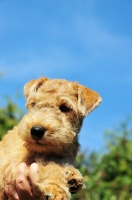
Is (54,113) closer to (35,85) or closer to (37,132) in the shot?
(37,132)

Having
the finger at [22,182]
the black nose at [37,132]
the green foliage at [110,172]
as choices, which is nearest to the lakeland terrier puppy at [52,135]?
the black nose at [37,132]

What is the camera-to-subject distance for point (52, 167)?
19.0ft

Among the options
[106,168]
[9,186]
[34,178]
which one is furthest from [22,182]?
[106,168]

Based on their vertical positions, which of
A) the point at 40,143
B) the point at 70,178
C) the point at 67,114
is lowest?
the point at 70,178

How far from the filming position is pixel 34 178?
5789 mm

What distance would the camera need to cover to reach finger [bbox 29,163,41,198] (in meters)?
5.60

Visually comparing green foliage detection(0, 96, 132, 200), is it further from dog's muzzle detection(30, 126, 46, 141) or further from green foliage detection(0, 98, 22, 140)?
dog's muzzle detection(30, 126, 46, 141)

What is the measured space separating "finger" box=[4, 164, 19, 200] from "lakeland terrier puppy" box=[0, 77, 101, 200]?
0.26ft

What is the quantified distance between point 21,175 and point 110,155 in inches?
214

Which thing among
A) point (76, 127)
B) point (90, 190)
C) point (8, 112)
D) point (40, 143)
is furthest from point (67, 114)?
point (8, 112)

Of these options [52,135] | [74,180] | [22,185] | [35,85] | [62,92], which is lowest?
[74,180]

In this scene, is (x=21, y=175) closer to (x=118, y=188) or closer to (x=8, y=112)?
(x=118, y=188)

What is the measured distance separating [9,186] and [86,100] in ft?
4.72


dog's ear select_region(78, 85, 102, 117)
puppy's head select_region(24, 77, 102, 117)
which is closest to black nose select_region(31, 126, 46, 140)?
puppy's head select_region(24, 77, 102, 117)
